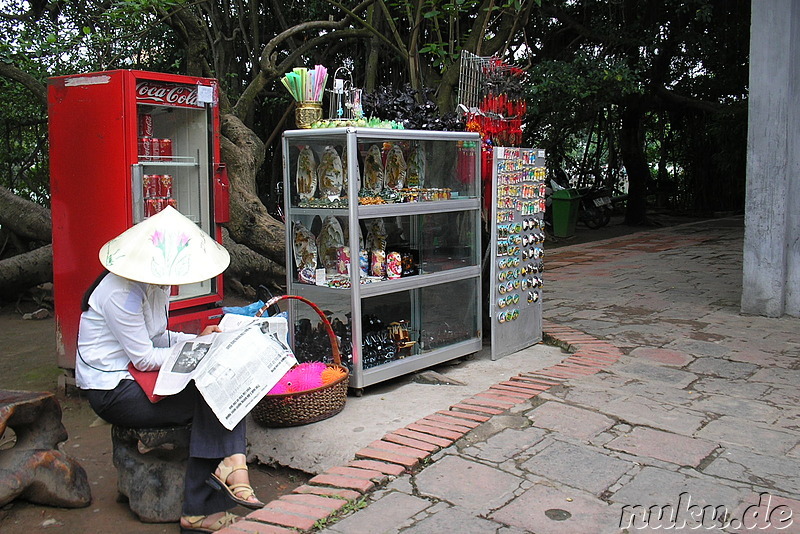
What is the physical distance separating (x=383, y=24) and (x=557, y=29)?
123 inches

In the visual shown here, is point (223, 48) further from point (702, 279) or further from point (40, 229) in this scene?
point (702, 279)

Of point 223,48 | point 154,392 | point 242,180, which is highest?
point 223,48

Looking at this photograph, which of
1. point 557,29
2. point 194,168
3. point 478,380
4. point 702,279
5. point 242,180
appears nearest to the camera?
point 478,380

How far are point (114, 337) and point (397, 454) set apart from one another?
1.34 metres

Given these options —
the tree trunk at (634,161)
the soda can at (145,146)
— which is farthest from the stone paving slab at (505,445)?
the tree trunk at (634,161)

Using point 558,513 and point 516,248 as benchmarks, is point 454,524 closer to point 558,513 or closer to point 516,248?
point 558,513

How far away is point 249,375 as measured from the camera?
3131 mm

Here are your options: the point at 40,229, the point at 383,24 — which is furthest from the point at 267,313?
the point at 383,24

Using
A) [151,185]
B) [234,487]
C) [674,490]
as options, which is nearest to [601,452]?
[674,490]

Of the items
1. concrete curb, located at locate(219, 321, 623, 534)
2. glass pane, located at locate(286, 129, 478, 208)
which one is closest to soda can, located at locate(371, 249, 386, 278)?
glass pane, located at locate(286, 129, 478, 208)

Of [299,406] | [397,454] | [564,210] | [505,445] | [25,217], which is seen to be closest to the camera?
[397,454]

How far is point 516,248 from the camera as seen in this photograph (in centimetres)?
515

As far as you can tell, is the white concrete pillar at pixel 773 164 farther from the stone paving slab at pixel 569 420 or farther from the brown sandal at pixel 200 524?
the brown sandal at pixel 200 524

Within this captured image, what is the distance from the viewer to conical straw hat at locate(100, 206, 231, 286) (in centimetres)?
307
